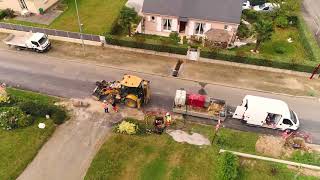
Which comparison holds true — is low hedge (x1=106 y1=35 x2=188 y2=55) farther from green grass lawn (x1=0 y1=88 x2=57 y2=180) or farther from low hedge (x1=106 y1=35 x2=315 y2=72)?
green grass lawn (x1=0 y1=88 x2=57 y2=180)

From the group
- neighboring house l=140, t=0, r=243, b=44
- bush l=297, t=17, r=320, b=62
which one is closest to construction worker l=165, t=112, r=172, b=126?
neighboring house l=140, t=0, r=243, b=44

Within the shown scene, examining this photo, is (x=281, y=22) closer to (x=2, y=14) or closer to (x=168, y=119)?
(x=168, y=119)

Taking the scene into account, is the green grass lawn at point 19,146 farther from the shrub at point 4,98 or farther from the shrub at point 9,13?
the shrub at point 9,13

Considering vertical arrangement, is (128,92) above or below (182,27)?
below

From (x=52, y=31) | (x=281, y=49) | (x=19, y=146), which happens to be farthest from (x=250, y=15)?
(x=19, y=146)

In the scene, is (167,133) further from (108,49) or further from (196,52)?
(108,49)

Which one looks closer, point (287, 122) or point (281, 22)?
point (287, 122)

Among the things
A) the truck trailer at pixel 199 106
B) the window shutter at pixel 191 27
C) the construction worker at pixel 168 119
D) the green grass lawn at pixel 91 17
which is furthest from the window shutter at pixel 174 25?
the construction worker at pixel 168 119
